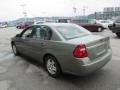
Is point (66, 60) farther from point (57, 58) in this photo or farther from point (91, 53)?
point (91, 53)

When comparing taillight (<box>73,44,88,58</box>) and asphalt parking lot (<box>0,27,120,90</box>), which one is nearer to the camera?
taillight (<box>73,44,88,58</box>)

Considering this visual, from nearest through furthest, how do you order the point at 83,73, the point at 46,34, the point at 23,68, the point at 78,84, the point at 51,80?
the point at 83,73 < the point at 78,84 < the point at 51,80 < the point at 46,34 < the point at 23,68

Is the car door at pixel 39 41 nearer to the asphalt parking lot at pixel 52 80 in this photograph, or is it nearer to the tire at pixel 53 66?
the tire at pixel 53 66

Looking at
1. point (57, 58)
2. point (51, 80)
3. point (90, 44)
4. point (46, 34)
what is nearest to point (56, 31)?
point (46, 34)

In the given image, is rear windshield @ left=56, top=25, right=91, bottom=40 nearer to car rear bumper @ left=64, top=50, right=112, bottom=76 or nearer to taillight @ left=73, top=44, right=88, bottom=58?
taillight @ left=73, top=44, right=88, bottom=58

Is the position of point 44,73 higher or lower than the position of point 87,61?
lower

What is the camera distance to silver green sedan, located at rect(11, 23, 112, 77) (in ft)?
12.5

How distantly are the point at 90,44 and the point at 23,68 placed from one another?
278cm

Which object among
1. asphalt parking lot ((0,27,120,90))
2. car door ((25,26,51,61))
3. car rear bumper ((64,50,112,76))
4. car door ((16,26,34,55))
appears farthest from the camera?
car door ((16,26,34,55))

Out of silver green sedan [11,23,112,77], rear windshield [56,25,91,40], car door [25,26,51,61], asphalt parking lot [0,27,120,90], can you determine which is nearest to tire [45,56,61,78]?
silver green sedan [11,23,112,77]

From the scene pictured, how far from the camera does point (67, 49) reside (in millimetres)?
3947

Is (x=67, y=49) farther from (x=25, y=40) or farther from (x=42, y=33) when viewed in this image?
(x=25, y=40)

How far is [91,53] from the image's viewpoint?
3.94 m

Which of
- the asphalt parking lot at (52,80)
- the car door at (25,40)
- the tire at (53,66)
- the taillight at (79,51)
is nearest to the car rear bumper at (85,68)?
the taillight at (79,51)
